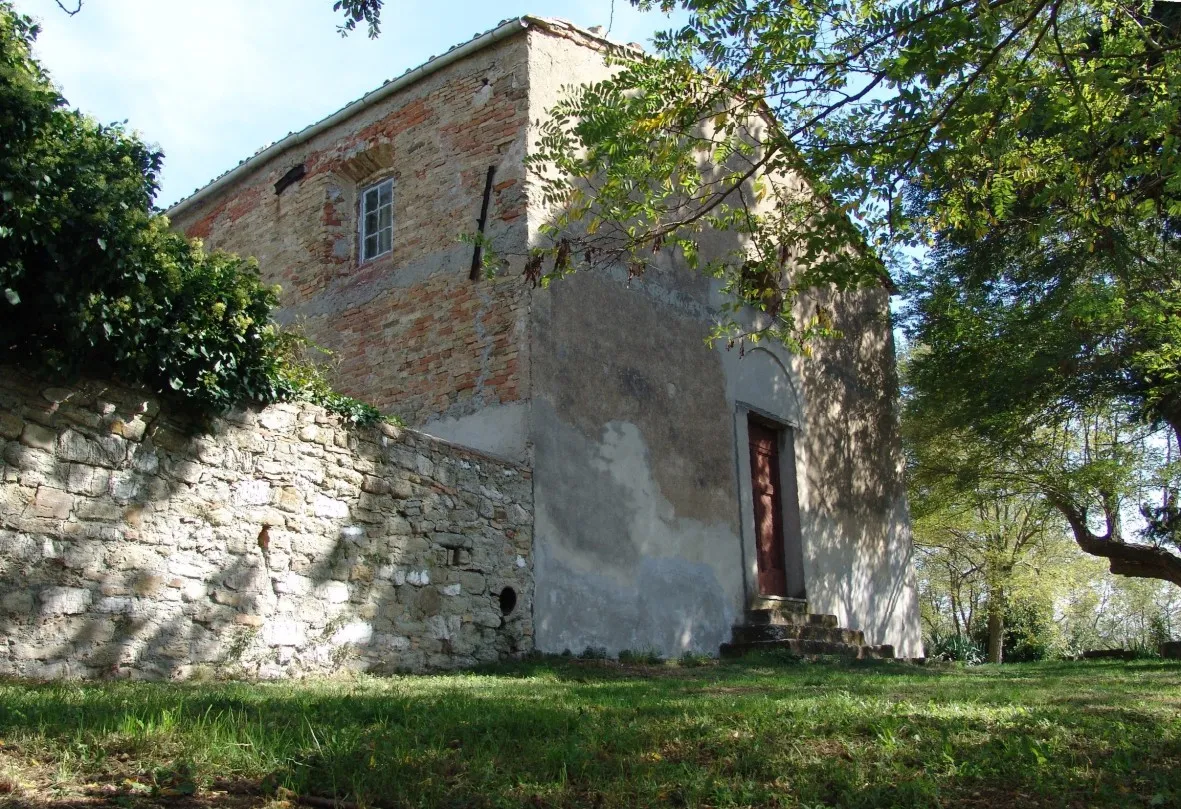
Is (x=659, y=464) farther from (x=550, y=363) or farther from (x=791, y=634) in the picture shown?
(x=791, y=634)

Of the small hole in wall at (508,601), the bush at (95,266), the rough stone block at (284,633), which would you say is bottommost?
the rough stone block at (284,633)

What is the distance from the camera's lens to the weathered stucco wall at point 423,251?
9.82 metres

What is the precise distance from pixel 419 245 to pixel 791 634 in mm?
6042

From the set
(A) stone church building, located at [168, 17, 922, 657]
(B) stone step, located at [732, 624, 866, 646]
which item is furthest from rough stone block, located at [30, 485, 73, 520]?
(B) stone step, located at [732, 624, 866, 646]

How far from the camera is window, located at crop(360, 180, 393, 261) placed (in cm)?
1157

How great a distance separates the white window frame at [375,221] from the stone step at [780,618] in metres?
5.98

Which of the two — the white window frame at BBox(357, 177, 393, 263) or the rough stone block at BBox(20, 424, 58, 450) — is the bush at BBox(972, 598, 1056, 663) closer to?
the white window frame at BBox(357, 177, 393, 263)

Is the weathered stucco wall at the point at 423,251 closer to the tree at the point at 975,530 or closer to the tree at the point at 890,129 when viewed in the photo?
the tree at the point at 890,129

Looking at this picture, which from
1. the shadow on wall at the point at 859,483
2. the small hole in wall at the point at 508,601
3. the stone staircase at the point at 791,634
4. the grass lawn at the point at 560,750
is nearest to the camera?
the grass lawn at the point at 560,750

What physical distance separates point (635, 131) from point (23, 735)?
457 cm

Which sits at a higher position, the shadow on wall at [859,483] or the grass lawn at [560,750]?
the shadow on wall at [859,483]

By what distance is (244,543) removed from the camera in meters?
6.96

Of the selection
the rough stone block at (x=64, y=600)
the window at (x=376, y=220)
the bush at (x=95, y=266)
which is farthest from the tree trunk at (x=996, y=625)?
the rough stone block at (x=64, y=600)

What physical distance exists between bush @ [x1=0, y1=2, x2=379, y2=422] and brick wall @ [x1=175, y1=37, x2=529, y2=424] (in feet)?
11.2
